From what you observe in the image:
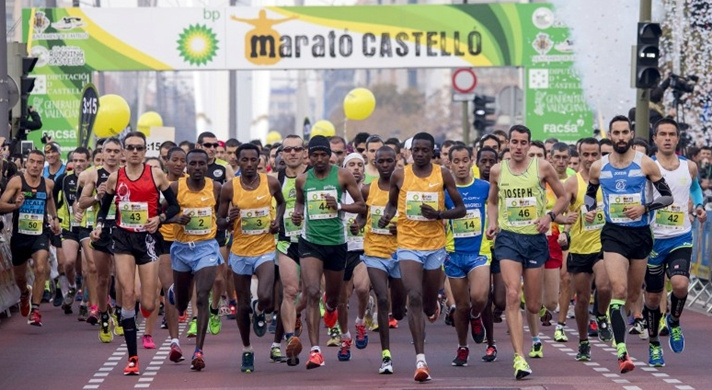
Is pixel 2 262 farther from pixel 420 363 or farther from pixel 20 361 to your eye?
pixel 420 363

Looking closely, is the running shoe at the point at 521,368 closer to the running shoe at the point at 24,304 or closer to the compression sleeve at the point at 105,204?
the compression sleeve at the point at 105,204

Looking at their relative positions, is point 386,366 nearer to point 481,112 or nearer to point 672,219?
point 672,219

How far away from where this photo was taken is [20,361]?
16984 mm

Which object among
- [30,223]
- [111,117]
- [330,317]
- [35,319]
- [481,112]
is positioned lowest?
[35,319]

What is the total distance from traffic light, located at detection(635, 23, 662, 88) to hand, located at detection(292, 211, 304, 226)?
9.91m

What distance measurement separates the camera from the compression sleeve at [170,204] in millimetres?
15828

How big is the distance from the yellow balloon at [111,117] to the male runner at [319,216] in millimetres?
19855

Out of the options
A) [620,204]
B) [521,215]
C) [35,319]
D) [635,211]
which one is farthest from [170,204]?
[35,319]

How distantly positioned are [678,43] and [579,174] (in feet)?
84.9

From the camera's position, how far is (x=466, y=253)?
15852mm

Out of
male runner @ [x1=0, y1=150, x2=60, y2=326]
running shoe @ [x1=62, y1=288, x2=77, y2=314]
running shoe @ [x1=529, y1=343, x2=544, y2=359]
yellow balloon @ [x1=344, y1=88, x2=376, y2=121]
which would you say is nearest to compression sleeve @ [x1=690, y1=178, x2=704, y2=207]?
running shoe @ [x1=529, y1=343, x2=544, y2=359]

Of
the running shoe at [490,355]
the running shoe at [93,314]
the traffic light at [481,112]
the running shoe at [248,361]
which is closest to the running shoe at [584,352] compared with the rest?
the running shoe at [490,355]

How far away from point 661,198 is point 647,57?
9661mm

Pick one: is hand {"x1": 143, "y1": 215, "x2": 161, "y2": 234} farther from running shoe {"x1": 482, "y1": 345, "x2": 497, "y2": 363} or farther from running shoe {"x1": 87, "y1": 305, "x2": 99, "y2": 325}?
running shoe {"x1": 87, "y1": 305, "x2": 99, "y2": 325}
